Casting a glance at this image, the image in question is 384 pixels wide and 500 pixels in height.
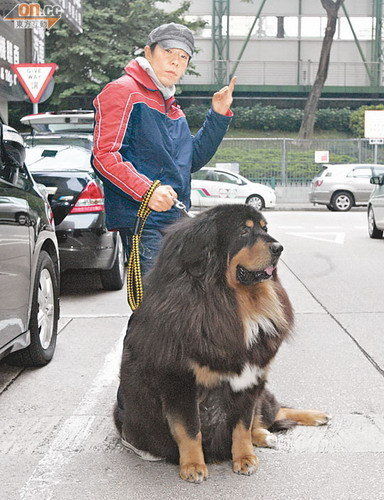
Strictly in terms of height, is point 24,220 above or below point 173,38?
below

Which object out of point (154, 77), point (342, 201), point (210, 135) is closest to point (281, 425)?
point (210, 135)

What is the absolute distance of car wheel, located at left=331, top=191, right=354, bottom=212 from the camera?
86.4 ft

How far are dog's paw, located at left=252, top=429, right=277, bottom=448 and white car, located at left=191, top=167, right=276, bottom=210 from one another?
20.9 metres

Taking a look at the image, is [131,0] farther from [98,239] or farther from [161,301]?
[161,301]

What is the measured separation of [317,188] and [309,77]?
17.7 metres

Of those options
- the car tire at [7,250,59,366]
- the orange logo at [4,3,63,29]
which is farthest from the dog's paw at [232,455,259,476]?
the orange logo at [4,3,63,29]

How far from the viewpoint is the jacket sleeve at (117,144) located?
379 cm

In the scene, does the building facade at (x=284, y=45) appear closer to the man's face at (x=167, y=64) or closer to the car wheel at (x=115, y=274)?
the car wheel at (x=115, y=274)

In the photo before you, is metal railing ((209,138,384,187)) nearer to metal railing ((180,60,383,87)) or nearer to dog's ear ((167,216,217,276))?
metal railing ((180,60,383,87))

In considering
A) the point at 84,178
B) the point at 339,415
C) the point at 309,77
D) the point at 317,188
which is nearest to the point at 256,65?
the point at 309,77

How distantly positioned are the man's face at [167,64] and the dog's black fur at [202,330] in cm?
87

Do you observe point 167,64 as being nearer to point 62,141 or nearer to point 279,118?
point 62,141

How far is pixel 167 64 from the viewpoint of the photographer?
3922 millimetres

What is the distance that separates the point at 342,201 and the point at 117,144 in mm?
23256
